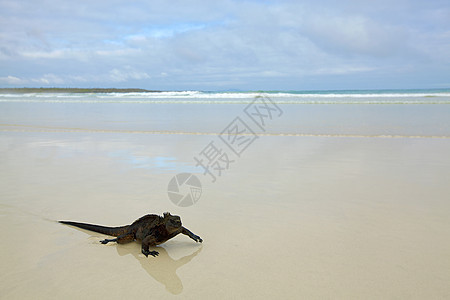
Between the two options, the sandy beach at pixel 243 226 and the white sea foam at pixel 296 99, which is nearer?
the sandy beach at pixel 243 226

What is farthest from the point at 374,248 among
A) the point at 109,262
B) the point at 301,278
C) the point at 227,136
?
the point at 227,136

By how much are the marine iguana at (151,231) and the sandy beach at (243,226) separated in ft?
0.23

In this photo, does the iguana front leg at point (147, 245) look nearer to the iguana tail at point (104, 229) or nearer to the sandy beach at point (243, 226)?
the sandy beach at point (243, 226)

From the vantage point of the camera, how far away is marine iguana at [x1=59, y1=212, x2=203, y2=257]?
2691 mm

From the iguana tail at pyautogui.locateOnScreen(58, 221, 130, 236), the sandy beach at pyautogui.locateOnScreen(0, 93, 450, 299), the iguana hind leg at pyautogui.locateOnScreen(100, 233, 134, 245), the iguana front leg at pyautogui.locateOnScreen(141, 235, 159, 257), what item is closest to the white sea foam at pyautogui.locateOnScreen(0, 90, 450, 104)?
the sandy beach at pyautogui.locateOnScreen(0, 93, 450, 299)

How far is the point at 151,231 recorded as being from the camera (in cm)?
275

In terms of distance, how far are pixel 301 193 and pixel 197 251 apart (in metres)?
1.84

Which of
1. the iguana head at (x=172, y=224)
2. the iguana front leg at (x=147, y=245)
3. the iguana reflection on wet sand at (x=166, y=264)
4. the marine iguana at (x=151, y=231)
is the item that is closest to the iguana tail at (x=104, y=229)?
the marine iguana at (x=151, y=231)

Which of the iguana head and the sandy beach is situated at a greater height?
the iguana head

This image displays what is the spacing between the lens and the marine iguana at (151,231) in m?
2.69

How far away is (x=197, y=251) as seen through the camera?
2795mm

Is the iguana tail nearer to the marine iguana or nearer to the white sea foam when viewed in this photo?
the marine iguana

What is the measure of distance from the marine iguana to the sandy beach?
72 mm

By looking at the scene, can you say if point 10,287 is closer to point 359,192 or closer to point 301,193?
point 301,193
